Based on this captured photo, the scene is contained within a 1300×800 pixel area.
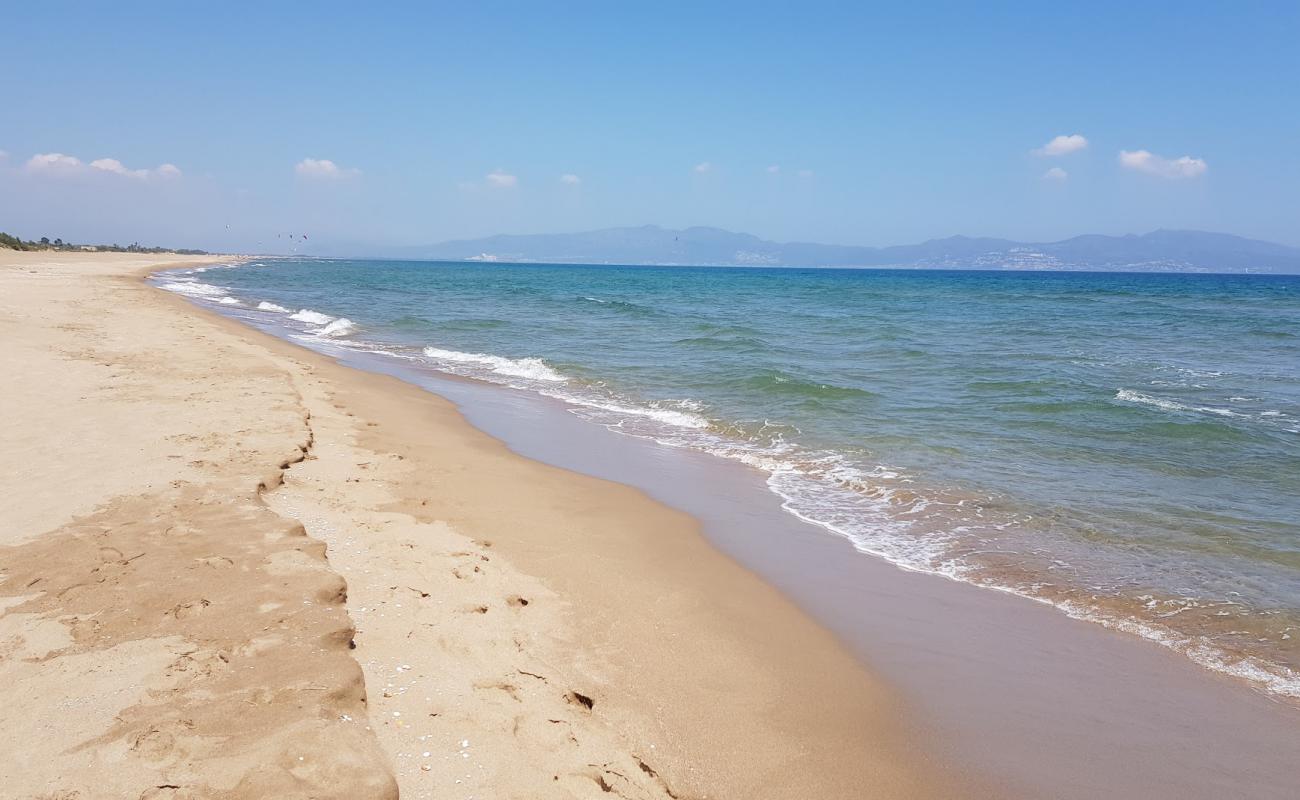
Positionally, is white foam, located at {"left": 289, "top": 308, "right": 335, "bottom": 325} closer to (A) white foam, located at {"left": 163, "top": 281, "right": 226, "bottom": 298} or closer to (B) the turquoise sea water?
(B) the turquoise sea water

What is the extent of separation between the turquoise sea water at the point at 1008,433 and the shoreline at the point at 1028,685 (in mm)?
411

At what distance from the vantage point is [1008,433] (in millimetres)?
11461

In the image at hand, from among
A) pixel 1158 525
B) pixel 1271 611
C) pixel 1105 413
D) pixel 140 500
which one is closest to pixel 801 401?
pixel 1105 413

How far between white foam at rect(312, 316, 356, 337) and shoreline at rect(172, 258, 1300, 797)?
69.2 ft

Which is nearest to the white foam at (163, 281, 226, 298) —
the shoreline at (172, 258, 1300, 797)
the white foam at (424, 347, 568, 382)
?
the white foam at (424, 347, 568, 382)

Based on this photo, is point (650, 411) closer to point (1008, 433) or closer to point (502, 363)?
point (1008, 433)

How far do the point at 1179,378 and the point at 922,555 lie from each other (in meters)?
14.0

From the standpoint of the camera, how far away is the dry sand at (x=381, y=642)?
10.8 feet

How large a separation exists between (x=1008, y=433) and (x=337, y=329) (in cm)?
2212

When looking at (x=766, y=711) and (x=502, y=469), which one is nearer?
(x=766, y=711)

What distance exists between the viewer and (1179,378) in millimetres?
16828

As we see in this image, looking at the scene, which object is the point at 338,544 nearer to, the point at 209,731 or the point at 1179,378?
the point at 209,731

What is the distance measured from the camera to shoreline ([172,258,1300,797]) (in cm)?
384

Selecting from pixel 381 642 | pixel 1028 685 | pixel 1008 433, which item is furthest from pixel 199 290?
pixel 1028 685
